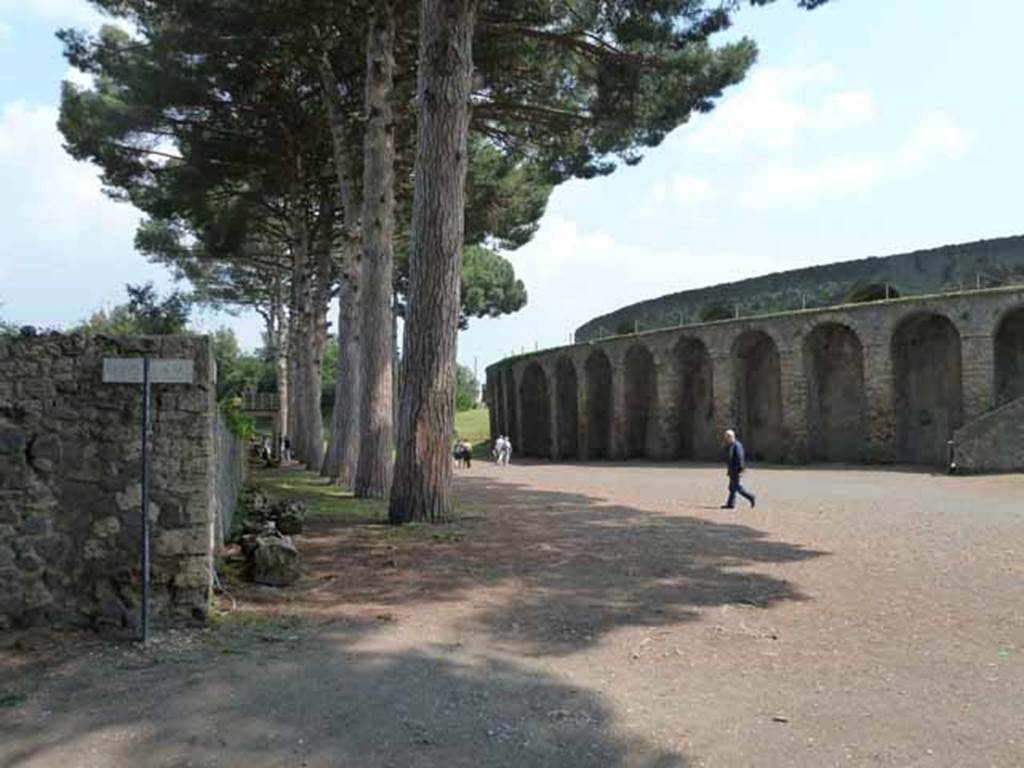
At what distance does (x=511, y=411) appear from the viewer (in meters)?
43.5

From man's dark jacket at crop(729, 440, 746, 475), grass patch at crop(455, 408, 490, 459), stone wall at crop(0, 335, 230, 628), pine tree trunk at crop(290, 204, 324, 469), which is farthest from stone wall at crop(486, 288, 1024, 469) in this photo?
stone wall at crop(0, 335, 230, 628)

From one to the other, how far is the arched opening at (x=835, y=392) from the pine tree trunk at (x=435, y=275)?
17.9 meters

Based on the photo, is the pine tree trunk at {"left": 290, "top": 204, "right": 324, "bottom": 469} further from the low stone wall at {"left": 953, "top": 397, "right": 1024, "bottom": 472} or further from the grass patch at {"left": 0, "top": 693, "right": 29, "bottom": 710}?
the grass patch at {"left": 0, "top": 693, "right": 29, "bottom": 710}

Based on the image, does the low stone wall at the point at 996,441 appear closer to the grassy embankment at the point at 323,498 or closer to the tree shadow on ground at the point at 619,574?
the tree shadow on ground at the point at 619,574

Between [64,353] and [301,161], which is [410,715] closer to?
[64,353]

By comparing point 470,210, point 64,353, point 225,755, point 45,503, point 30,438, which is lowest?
point 225,755

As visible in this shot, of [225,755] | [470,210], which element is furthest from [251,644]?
[470,210]

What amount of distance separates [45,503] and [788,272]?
30668mm

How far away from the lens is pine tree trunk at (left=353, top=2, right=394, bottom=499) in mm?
13805

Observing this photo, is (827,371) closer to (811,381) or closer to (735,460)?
(811,381)

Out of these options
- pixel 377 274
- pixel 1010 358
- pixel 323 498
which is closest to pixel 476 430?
pixel 1010 358

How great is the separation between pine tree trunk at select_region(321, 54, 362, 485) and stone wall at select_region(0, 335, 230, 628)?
417 inches

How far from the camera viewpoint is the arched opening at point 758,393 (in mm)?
28656

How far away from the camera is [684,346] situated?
1240 inches
